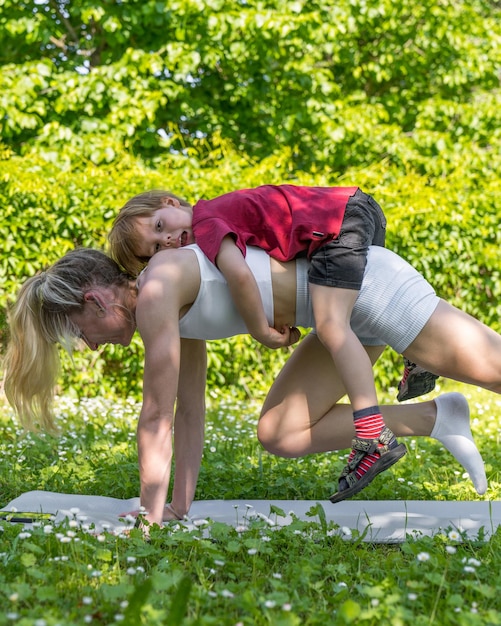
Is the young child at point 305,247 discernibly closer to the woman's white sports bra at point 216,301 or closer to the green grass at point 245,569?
the woman's white sports bra at point 216,301

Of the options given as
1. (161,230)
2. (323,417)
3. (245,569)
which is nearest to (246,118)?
(161,230)

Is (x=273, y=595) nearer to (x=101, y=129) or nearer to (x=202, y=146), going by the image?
(x=101, y=129)

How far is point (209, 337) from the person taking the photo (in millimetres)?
3031

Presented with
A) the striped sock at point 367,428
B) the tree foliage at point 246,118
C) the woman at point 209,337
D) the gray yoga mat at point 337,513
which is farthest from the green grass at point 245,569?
the tree foliage at point 246,118

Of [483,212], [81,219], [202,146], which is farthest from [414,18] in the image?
[81,219]

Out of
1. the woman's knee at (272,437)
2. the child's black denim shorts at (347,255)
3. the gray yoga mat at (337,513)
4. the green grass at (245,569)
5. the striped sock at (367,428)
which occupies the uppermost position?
the child's black denim shorts at (347,255)

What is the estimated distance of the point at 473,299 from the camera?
752 centimetres

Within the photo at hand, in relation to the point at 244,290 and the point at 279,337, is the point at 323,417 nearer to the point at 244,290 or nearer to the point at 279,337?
the point at 279,337

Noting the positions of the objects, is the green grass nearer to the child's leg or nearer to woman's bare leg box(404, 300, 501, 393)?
the child's leg

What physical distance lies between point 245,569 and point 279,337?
0.89m

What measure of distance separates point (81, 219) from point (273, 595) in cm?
496

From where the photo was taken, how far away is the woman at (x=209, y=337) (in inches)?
109

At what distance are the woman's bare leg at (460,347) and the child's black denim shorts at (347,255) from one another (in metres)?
0.33

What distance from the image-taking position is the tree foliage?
672 centimetres
